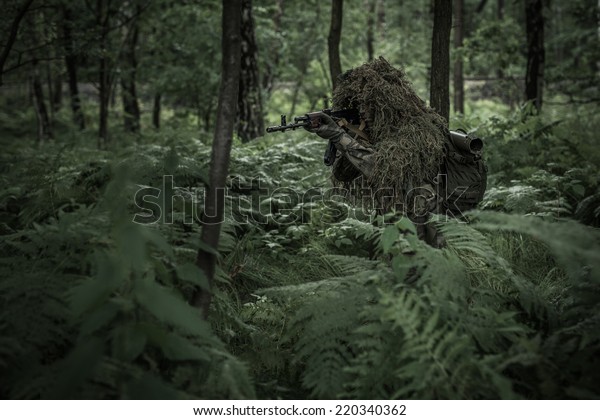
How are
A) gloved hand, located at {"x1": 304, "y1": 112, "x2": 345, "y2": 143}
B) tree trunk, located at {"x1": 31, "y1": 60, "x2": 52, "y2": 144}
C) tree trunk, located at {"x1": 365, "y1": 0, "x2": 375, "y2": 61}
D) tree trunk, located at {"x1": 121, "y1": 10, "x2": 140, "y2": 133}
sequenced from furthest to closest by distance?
1. tree trunk, located at {"x1": 365, "y1": 0, "x2": 375, "y2": 61}
2. tree trunk, located at {"x1": 121, "y1": 10, "x2": 140, "y2": 133}
3. tree trunk, located at {"x1": 31, "y1": 60, "x2": 52, "y2": 144}
4. gloved hand, located at {"x1": 304, "y1": 112, "x2": 345, "y2": 143}

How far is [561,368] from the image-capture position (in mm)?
2525

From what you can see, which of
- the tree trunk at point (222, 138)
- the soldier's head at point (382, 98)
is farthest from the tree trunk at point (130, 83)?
the tree trunk at point (222, 138)

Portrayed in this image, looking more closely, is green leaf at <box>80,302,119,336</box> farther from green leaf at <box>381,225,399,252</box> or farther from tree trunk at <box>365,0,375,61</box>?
tree trunk at <box>365,0,375,61</box>

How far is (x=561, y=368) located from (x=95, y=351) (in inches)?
102

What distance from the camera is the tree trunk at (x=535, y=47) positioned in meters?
9.20

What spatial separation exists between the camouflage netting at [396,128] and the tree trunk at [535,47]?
670 cm

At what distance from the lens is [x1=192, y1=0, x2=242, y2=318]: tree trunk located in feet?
9.01

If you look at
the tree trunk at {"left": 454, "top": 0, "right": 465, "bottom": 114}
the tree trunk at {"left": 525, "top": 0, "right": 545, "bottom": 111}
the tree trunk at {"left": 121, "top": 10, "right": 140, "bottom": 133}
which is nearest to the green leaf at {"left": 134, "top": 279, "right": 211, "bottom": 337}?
the tree trunk at {"left": 525, "top": 0, "right": 545, "bottom": 111}

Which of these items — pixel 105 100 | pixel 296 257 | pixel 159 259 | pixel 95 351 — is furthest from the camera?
pixel 105 100

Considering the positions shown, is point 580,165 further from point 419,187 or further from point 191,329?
point 191,329

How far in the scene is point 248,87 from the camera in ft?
30.7

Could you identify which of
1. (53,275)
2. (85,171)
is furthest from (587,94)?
(53,275)

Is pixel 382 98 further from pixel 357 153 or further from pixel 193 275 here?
pixel 193 275

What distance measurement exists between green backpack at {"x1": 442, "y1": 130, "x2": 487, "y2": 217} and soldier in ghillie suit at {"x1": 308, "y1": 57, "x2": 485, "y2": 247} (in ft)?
0.16
